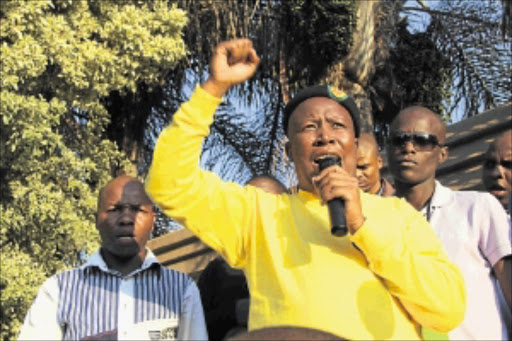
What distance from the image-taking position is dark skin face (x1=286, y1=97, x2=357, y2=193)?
2.33 metres

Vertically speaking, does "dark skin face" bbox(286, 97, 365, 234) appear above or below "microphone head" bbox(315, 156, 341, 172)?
above

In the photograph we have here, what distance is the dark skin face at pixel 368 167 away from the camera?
371 centimetres

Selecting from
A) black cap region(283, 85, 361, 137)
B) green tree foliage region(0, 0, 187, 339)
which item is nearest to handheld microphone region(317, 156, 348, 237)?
black cap region(283, 85, 361, 137)

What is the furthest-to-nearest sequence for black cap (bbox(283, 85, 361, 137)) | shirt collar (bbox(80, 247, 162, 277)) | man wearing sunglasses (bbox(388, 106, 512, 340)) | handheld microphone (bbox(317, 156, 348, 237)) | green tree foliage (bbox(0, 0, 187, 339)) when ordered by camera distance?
green tree foliage (bbox(0, 0, 187, 339))
shirt collar (bbox(80, 247, 162, 277))
man wearing sunglasses (bbox(388, 106, 512, 340))
black cap (bbox(283, 85, 361, 137))
handheld microphone (bbox(317, 156, 348, 237))

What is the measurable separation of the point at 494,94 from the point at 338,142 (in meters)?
9.15

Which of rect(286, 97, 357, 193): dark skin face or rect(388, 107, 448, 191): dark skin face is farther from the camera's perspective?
rect(388, 107, 448, 191): dark skin face

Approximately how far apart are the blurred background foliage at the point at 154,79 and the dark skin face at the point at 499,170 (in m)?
4.74

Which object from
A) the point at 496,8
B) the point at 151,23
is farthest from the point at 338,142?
the point at 496,8

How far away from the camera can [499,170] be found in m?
3.61

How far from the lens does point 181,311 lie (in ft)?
11.4

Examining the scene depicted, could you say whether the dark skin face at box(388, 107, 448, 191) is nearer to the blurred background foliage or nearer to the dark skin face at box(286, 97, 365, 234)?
the dark skin face at box(286, 97, 365, 234)

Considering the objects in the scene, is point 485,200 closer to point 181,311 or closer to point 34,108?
point 181,311

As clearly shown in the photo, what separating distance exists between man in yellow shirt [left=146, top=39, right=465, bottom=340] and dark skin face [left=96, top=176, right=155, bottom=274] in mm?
1317

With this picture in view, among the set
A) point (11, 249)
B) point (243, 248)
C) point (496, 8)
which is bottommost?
point (243, 248)
